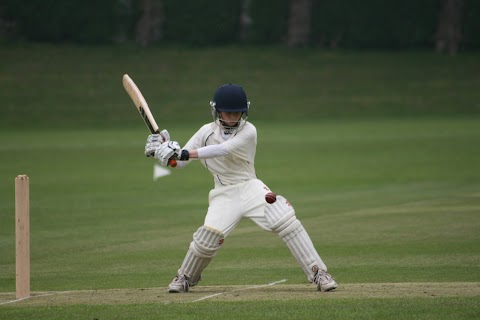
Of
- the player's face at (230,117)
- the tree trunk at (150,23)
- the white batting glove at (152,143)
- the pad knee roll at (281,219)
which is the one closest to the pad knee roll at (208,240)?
the pad knee roll at (281,219)

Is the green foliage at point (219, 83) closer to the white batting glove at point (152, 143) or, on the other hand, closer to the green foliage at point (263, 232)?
the green foliage at point (263, 232)

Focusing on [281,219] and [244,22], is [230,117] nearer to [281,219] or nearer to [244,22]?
[281,219]

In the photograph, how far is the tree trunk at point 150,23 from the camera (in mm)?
45500

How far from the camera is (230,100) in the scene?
8.81 meters

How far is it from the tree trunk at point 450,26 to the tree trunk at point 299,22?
5.61m

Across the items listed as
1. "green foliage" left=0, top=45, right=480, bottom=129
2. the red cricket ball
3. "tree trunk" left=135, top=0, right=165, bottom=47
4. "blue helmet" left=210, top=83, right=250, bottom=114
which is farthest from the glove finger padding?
"tree trunk" left=135, top=0, right=165, bottom=47

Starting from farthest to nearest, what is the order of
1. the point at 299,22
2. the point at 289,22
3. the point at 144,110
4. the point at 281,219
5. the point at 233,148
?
the point at 289,22
the point at 299,22
the point at 144,110
the point at 233,148
the point at 281,219

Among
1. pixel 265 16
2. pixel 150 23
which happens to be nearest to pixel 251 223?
pixel 150 23

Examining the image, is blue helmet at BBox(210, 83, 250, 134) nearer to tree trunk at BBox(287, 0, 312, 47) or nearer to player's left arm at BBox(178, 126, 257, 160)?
player's left arm at BBox(178, 126, 257, 160)

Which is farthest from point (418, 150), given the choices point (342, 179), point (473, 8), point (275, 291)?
point (473, 8)

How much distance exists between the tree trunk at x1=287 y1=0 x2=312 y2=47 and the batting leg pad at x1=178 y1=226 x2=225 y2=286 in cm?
3779

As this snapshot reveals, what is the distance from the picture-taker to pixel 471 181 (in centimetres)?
2041

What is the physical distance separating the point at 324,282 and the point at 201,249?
3.35 feet

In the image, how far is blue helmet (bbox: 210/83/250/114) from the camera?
28.9ft
